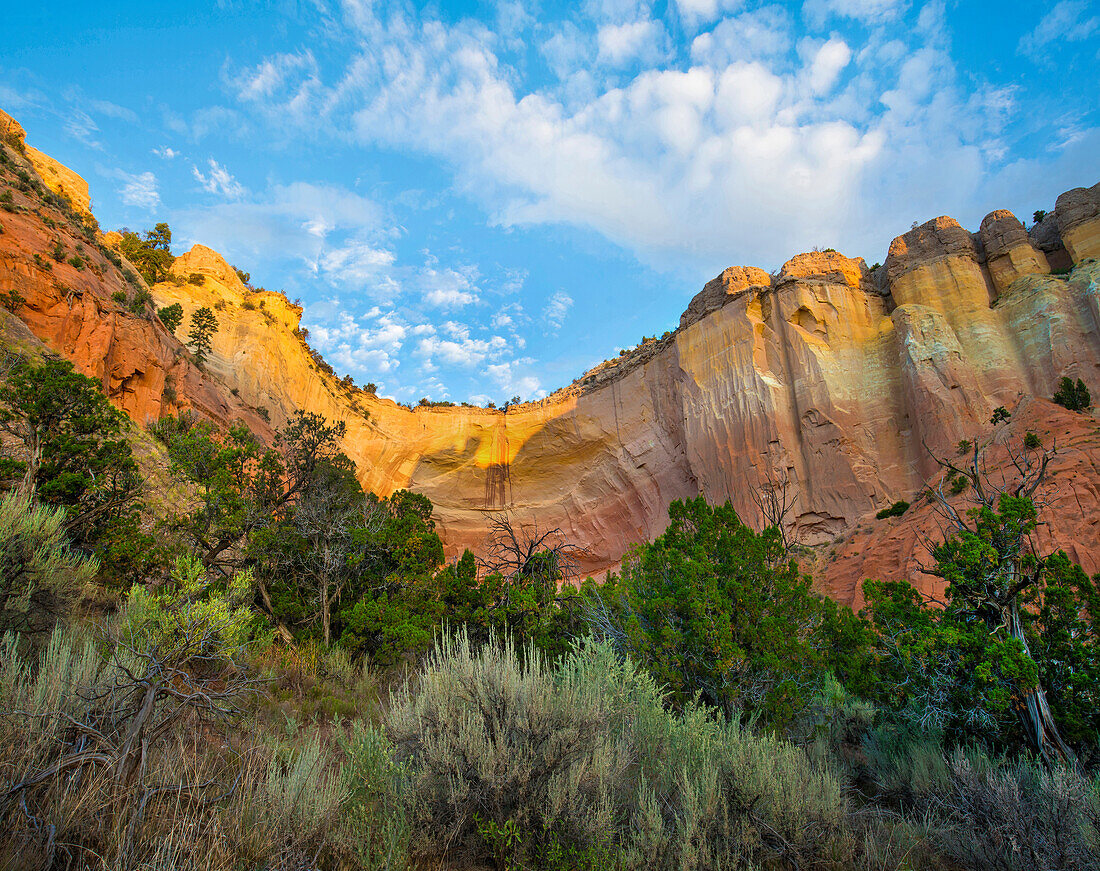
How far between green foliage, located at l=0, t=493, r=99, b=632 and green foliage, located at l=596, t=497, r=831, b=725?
273 inches

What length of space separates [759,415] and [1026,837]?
21.9m

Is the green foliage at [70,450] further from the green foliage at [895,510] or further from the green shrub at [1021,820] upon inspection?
the green foliage at [895,510]

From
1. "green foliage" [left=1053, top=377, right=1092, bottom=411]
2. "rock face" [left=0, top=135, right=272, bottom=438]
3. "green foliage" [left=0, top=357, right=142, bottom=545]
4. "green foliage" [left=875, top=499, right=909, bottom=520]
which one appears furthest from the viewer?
"green foliage" [left=875, top=499, right=909, bottom=520]

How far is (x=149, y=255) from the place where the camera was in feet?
93.1

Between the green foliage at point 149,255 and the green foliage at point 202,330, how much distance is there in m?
3.33

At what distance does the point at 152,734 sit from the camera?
3863 millimetres

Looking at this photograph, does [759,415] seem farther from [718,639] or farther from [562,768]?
[562,768]

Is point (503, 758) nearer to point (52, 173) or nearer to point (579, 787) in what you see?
point (579, 787)

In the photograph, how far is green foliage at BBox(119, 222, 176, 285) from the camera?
90.4ft

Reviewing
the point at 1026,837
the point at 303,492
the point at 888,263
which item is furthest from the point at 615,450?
the point at 1026,837

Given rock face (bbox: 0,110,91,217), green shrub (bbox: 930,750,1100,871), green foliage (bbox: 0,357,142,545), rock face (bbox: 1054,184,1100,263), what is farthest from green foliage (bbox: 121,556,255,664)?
rock face (bbox: 1054,184,1100,263)

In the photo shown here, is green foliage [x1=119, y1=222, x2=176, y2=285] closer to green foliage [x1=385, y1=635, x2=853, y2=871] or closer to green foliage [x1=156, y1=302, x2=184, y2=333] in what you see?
green foliage [x1=156, y1=302, x2=184, y2=333]

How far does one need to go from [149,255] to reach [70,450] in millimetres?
25978

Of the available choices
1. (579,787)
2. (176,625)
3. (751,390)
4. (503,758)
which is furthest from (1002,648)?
(751,390)
